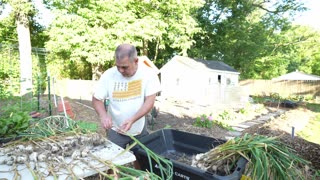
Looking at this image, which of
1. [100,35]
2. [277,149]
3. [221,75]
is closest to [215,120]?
[277,149]

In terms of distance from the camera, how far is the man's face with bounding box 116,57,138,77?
2168 mm

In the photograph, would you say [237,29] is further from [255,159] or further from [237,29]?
[255,159]

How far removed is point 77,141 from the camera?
1552 millimetres

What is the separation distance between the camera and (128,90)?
2439mm

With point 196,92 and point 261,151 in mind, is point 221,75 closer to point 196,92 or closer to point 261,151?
point 196,92

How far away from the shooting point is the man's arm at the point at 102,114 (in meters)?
2.11

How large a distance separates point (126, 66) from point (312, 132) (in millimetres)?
7144

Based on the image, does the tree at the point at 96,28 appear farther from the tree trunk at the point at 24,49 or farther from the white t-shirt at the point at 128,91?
the white t-shirt at the point at 128,91

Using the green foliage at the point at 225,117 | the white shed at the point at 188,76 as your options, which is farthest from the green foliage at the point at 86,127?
the white shed at the point at 188,76

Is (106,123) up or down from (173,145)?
up

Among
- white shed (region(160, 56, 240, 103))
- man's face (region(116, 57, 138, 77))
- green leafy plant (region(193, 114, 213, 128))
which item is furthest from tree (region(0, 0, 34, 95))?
man's face (region(116, 57, 138, 77))

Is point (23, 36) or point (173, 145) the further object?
point (23, 36)

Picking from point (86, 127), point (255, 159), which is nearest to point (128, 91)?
point (255, 159)

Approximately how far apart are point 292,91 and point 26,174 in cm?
2178
